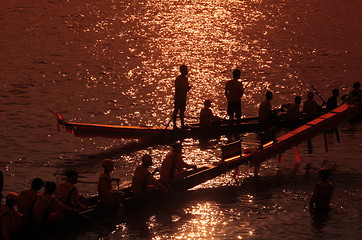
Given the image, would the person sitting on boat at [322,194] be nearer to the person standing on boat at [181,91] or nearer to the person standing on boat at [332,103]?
the person standing on boat at [181,91]

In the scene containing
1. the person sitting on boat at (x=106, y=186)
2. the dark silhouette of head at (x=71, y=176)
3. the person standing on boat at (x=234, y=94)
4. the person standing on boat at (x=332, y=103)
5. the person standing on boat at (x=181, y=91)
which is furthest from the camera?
the person standing on boat at (x=332, y=103)

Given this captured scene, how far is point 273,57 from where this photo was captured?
45.7 m

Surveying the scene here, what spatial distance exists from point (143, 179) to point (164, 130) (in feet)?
23.1

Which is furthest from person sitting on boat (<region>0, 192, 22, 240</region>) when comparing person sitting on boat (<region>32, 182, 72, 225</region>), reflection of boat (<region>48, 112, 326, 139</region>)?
Answer: reflection of boat (<region>48, 112, 326, 139</region>)

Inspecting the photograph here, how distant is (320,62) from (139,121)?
50.0 ft

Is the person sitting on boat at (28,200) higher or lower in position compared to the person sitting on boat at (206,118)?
lower

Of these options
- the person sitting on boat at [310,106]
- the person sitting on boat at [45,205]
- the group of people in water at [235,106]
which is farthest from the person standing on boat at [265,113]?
the person sitting on boat at [45,205]

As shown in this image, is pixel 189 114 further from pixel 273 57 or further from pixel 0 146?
pixel 273 57

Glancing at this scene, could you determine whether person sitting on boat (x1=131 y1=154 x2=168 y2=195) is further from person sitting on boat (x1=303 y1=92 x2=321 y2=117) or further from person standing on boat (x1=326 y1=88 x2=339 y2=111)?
person standing on boat (x1=326 y1=88 x2=339 y2=111)

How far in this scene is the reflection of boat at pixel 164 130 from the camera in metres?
28.6

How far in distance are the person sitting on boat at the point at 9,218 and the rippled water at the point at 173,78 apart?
1670 millimetres

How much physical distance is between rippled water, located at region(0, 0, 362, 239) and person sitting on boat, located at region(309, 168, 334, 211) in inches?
13.5

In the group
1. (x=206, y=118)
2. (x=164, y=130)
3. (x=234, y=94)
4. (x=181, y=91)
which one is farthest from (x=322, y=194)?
(x=234, y=94)

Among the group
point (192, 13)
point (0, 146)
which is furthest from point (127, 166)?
point (192, 13)
